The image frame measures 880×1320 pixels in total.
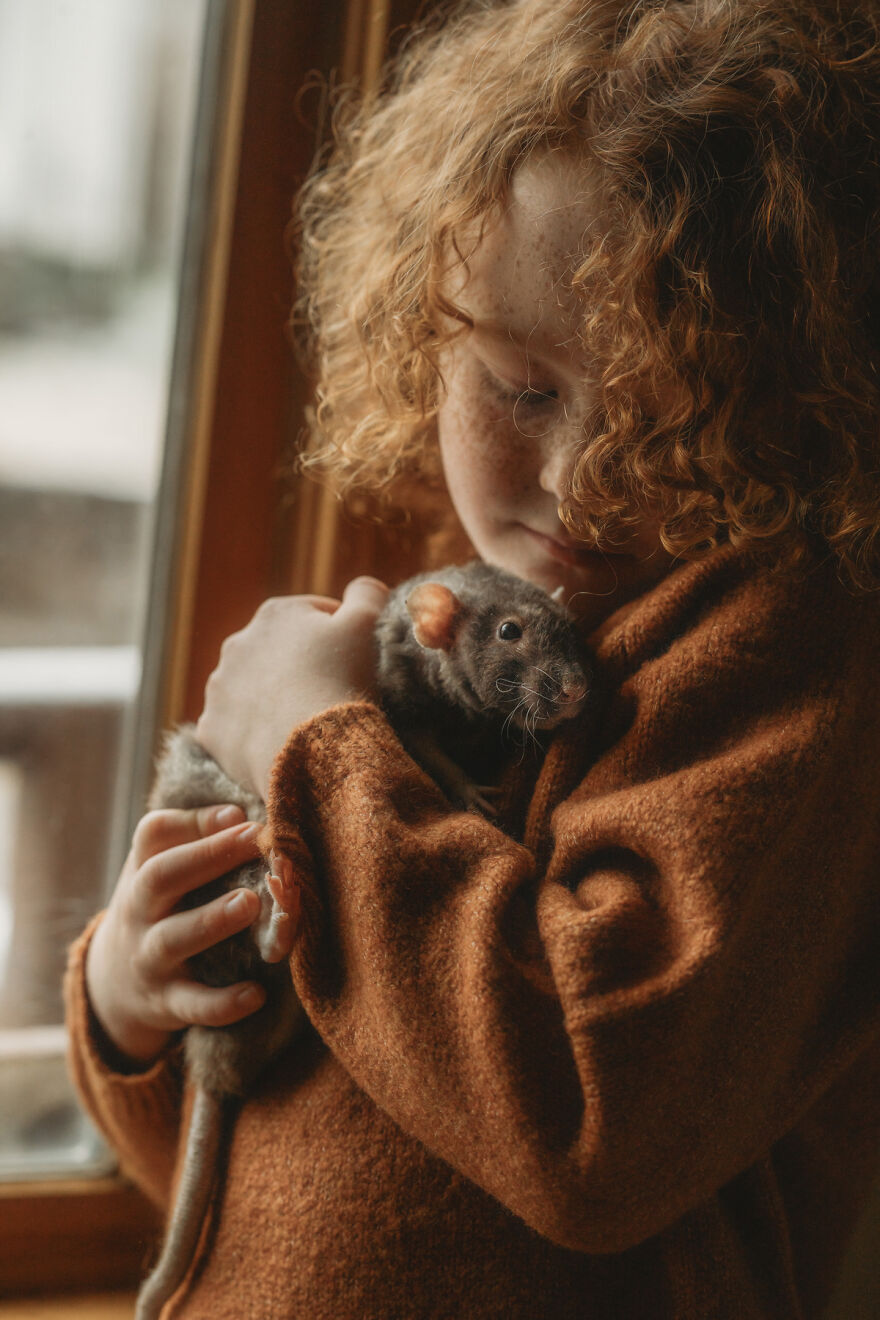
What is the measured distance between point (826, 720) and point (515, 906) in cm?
30

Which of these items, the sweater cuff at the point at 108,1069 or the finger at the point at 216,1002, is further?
the sweater cuff at the point at 108,1069

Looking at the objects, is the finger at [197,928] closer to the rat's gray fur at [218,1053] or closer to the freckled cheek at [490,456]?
the rat's gray fur at [218,1053]

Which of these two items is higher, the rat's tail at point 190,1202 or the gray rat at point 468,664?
the gray rat at point 468,664

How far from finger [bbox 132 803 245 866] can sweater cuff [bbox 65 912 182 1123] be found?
0.73 feet

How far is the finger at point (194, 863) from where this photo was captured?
3.28 feet

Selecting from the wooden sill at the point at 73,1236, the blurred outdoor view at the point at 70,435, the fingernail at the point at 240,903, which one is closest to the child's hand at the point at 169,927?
the fingernail at the point at 240,903

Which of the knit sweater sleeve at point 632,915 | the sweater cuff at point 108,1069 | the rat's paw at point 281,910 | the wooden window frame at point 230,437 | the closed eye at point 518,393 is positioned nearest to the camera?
the knit sweater sleeve at point 632,915

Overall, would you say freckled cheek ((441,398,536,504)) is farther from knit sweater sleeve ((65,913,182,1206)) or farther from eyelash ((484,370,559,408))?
knit sweater sleeve ((65,913,182,1206))

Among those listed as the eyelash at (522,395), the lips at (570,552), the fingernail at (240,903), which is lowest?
the fingernail at (240,903)

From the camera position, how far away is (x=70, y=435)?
131 cm

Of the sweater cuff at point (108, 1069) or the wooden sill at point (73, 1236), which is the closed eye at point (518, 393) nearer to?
A: the sweater cuff at point (108, 1069)

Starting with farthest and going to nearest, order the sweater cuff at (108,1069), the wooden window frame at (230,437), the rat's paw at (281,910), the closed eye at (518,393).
→ the wooden window frame at (230,437) < the sweater cuff at (108,1069) < the closed eye at (518,393) < the rat's paw at (281,910)

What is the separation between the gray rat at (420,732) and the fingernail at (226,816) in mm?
24

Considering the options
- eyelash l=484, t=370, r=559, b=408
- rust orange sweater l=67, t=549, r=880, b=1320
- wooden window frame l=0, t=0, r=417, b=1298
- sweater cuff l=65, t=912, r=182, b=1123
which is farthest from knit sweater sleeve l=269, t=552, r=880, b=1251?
wooden window frame l=0, t=0, r=417, b=1298
